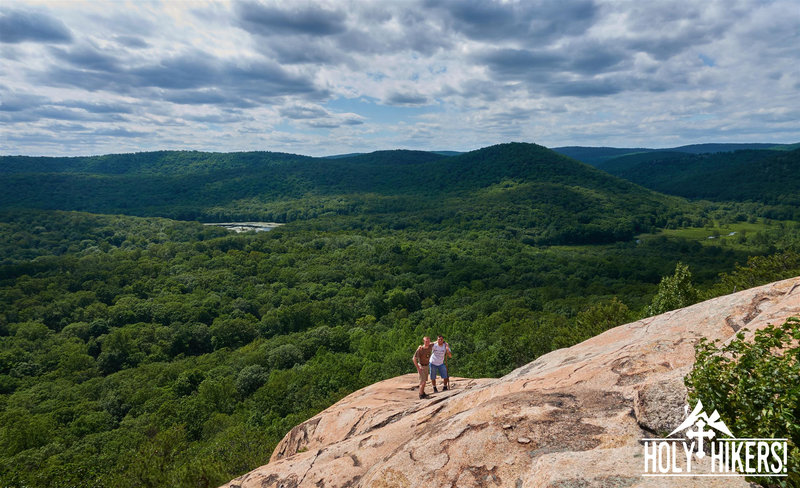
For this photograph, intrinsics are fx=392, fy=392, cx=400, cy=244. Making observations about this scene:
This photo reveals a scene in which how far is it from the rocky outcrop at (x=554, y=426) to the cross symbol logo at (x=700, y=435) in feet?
1.77

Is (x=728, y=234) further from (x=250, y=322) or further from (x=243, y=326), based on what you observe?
(x=243, y=326)

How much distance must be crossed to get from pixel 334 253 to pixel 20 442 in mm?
111305

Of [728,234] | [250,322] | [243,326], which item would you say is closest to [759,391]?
[243,326]

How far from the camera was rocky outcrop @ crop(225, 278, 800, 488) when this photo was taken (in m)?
9.19

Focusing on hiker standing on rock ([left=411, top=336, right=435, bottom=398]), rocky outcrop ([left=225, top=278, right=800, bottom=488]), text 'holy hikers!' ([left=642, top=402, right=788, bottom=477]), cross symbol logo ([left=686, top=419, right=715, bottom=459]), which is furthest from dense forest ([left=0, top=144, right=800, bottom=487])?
cross symbol logo ([left=686, top=419, right=715, bottom=459])

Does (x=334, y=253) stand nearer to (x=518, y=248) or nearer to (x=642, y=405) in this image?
(x=518, y=248)

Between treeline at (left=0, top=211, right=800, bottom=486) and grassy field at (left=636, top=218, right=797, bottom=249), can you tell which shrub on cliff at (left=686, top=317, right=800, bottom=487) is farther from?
grassy field at (left=636, top=218, right=797, bottom=249)

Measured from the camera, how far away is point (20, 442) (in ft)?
147

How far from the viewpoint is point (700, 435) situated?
8352 millimetres

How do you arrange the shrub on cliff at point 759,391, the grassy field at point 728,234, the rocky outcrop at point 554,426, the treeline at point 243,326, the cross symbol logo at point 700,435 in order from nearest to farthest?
1. the shrub on cliff at point 759,391
2. the cross symbol logo at point 700,435
3. the rocky outcrop at point 554,426
4. the treeline at point 243,326
5. the grassy field at point 728,234

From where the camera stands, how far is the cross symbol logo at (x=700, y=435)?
8.20 m

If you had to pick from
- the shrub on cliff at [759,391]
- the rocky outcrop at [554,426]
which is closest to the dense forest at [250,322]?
the rocky outcrop at [554,426]

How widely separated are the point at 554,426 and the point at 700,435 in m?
3.27

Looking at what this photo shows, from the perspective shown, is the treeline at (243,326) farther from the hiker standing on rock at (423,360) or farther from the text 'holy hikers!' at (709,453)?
the text 'holy hikers!' at (709,453)
